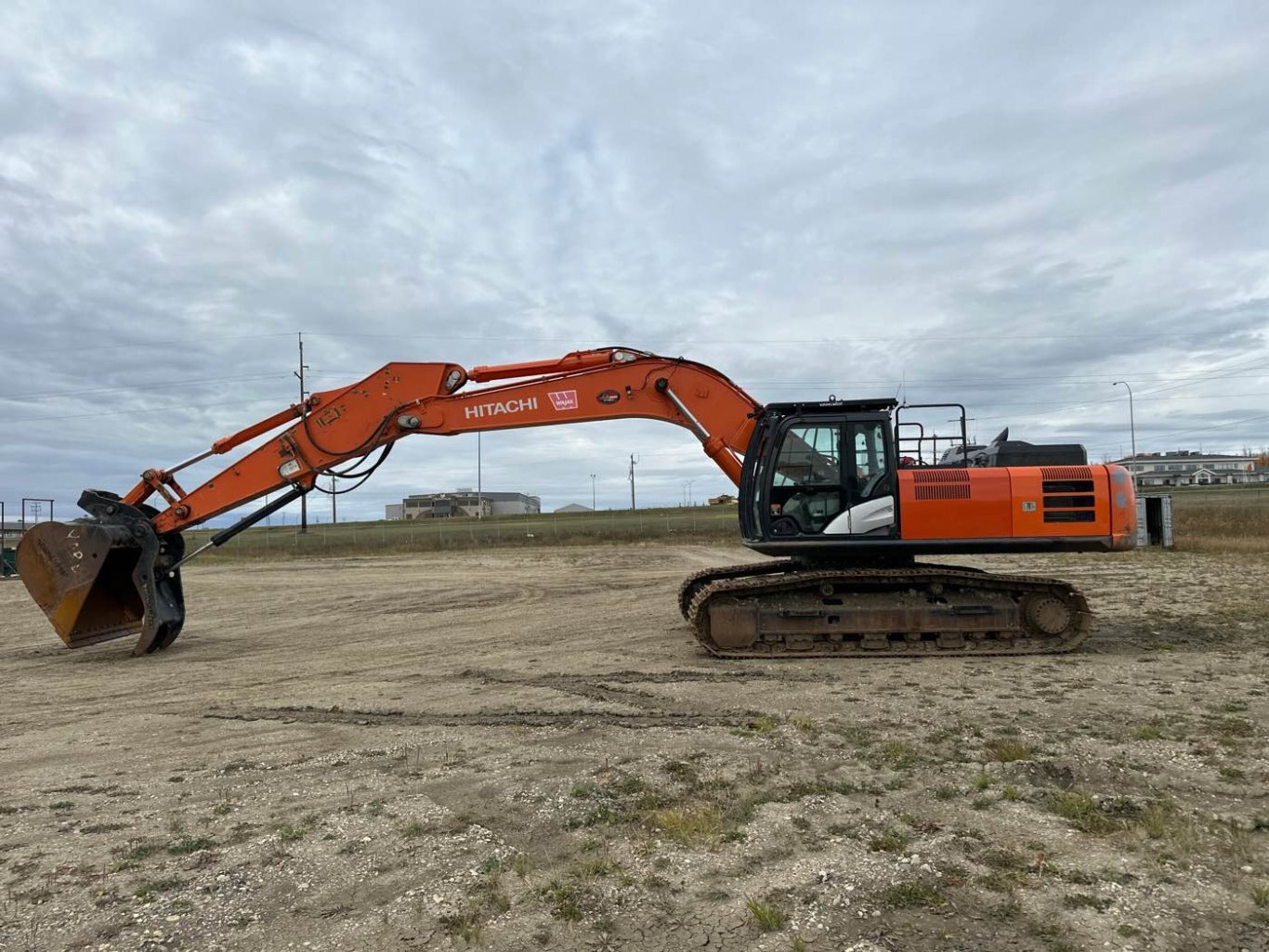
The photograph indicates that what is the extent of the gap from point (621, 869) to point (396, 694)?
15.2 feet

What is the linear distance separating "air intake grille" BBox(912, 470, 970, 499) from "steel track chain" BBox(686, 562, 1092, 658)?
909mm

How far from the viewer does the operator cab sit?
365 inches

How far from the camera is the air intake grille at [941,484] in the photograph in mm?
9148

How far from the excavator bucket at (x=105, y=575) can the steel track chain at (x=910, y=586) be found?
7600 mm

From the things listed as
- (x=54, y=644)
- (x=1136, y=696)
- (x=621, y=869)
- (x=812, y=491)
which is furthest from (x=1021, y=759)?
(x=54, y=644)

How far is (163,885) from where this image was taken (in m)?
3.90

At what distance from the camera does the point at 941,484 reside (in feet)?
30.2

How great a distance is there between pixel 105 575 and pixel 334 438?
3.73 meters

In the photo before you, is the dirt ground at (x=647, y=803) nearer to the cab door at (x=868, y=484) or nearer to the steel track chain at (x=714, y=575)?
the steel track chain at (x=714, y=575)

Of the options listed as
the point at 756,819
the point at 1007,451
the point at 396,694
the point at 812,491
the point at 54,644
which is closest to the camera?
the point at 756,819

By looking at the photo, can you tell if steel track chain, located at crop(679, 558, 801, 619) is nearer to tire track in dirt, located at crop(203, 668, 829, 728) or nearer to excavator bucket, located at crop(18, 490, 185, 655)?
tire track in dirt, located at crop(203, 668, 829, 728)

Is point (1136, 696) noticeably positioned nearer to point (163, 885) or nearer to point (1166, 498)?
point (1166, 498)

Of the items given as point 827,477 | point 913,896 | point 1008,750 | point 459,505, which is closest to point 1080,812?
point 1008,750

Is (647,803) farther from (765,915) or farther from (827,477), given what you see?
(827,477)
